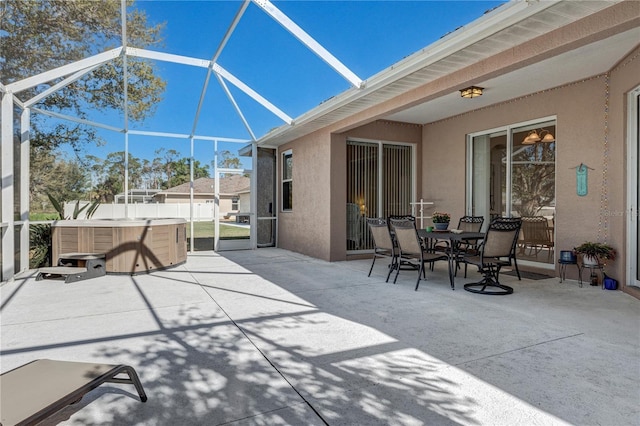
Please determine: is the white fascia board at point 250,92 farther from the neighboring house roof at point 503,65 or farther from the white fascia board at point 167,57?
the neighboring house roof at point 503,65

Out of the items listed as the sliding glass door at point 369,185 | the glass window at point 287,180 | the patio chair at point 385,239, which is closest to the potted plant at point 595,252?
the patio chair at point 385,239

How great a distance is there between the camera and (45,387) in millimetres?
1771

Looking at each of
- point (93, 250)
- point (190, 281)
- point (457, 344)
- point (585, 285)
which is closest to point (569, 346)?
point (457, 344)

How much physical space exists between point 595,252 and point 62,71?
29.4ft

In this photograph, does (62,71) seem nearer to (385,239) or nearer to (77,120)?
(77,120)

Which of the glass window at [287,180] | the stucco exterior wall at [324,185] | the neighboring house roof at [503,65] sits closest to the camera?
the neighboring house roof at [503,65]

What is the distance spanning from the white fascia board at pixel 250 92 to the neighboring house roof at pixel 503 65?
1.54ft

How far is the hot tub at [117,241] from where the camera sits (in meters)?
6.29

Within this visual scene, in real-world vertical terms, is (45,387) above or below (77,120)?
below

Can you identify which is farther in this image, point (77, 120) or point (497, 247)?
point (77, 120)

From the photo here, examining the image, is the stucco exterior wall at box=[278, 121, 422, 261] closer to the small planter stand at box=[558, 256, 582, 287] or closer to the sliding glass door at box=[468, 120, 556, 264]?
the sliding glass door at box=[468, 120, 556, 264]

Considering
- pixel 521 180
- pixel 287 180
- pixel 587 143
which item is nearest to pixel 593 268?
pixel 587 143

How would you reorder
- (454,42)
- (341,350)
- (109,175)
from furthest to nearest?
(109,175) < (454,42) < (341,350)

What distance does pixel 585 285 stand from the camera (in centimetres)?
520
